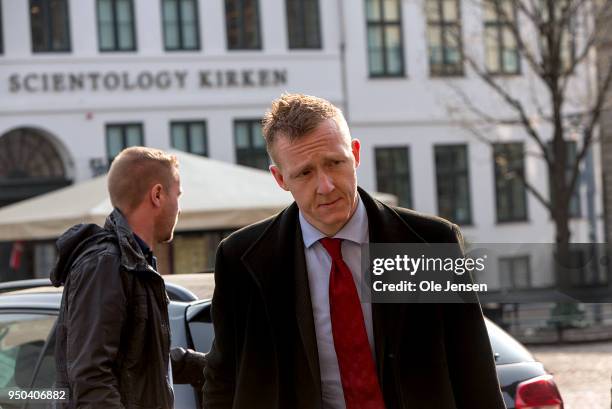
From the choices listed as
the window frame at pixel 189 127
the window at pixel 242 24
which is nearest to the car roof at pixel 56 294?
the window frame at pixel 189 127

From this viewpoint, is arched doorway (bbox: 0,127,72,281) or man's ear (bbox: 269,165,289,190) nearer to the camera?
man's ear (bbox: 269,165,289,190)

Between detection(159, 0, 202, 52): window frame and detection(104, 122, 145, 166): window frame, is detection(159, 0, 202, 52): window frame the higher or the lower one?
the higher one

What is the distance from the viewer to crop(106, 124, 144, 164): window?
2759 cm

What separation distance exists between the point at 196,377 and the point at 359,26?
26081 millimetres

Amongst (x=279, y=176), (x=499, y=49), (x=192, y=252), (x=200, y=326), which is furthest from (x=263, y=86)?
(x=279, y=176)

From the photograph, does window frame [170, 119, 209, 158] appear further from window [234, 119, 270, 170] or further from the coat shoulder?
the coat shoulder

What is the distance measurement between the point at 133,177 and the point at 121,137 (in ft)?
77.6

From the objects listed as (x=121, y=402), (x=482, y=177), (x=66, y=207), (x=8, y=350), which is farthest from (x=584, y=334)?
(x=482, y=177)

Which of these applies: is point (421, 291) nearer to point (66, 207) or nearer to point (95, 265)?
point (95, 265)

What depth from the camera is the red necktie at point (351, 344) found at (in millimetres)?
3320

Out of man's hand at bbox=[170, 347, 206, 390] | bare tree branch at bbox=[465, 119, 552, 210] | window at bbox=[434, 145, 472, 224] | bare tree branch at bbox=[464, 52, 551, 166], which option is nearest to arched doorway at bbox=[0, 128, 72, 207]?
bare tree branch at bbox=[465, 119, 552, 210]

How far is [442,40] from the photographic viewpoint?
31.0m

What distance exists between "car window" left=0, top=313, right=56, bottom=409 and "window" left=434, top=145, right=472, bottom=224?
84.1 feet

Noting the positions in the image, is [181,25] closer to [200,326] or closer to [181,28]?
[181,28]
